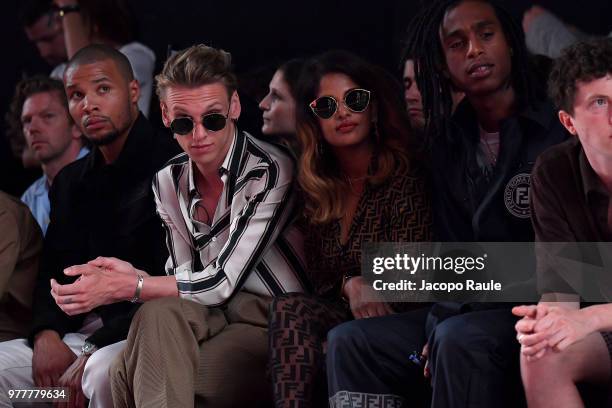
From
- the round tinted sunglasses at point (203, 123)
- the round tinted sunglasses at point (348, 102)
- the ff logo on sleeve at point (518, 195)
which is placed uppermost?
the round tinted sunglasses at point (348, 102)

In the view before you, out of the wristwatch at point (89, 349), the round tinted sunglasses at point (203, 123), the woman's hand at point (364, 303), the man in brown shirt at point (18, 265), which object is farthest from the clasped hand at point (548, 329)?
the man in brown shirt at point (18, 265)

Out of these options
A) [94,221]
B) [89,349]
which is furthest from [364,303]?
[94,221]

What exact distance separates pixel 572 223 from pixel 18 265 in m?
1.88

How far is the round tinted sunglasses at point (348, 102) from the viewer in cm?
311

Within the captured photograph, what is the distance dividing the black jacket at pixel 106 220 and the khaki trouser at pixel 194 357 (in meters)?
0.38

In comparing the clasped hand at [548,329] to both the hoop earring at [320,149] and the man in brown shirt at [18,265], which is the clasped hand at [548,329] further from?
the man in brown shirt at [18,265]

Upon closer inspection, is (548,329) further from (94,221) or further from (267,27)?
(267,27)

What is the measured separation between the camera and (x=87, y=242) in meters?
3.51

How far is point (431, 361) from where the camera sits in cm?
267

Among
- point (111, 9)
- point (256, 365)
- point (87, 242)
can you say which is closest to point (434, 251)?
point (256, 365)

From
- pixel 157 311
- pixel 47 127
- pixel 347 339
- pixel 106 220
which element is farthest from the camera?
pixel 47 127

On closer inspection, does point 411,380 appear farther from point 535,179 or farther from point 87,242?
point 87,242

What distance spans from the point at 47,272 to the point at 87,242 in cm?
18

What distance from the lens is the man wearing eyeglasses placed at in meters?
3.36
